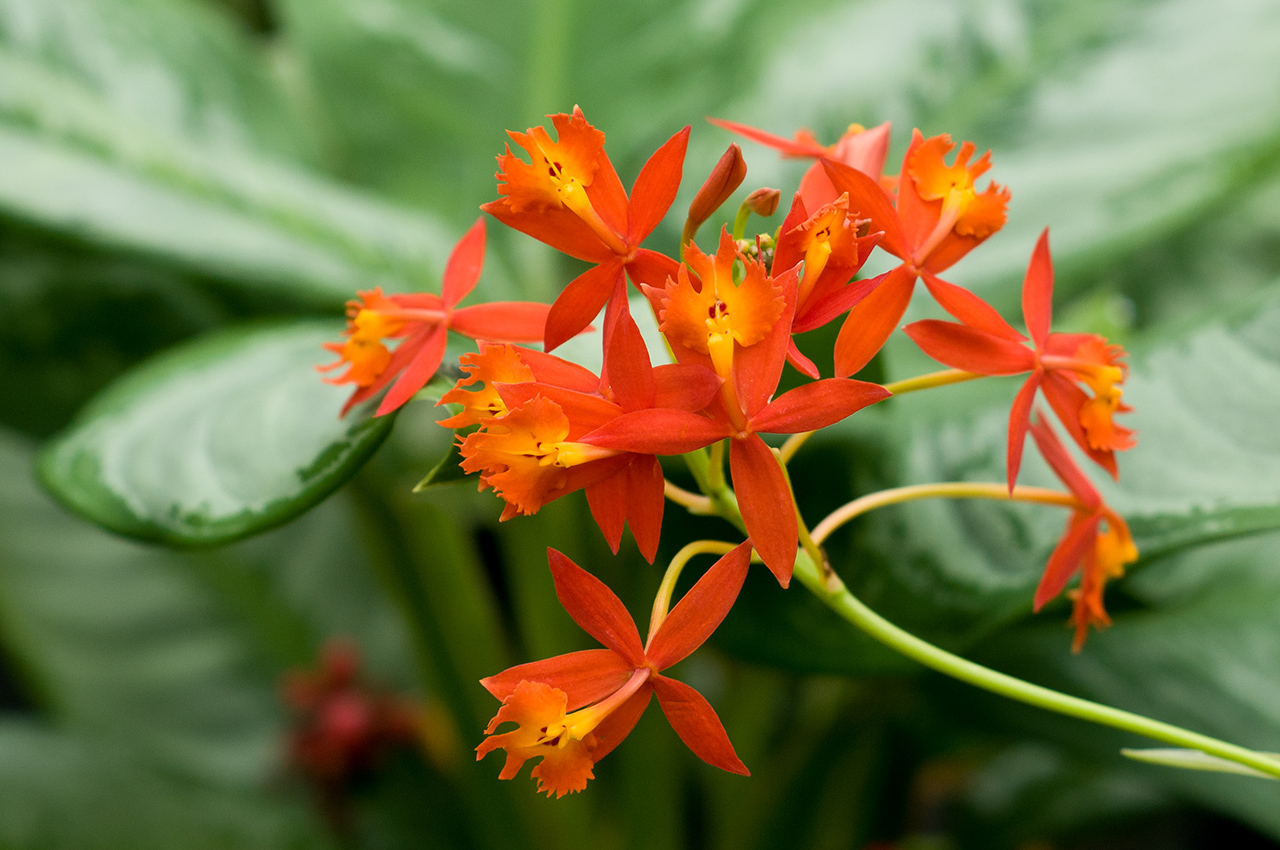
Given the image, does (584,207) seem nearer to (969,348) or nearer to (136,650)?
(969,348)

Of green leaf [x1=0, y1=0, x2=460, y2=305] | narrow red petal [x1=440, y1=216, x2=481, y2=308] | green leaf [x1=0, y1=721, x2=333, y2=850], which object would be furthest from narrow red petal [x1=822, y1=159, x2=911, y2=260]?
green leaf [x1=0, y1=721, x2=333, y2=850]

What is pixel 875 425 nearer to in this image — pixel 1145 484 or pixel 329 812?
pixel 1145 484

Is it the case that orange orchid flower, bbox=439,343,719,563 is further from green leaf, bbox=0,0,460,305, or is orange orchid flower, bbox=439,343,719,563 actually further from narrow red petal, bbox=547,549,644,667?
green leaf, bbox=0,0,460,305

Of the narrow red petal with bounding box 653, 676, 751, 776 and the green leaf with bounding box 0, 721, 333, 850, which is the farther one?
the green leaf with bounding box 0, 721, 333, 850

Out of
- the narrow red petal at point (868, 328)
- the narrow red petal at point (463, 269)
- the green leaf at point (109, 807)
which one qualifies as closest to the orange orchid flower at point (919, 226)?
the narrow red petal at point (868, 328)

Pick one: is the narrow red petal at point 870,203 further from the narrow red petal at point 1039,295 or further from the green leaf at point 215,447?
the green leaf at point 215,447

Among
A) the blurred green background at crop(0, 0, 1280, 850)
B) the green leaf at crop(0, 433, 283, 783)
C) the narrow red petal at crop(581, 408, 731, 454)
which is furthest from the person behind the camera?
the green leaf at crop(0, 433, 283, 783)

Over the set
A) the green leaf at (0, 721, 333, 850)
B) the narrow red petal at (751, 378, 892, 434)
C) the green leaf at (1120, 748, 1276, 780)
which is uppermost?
the narrow red petal at (751, 378, 892, 434)
